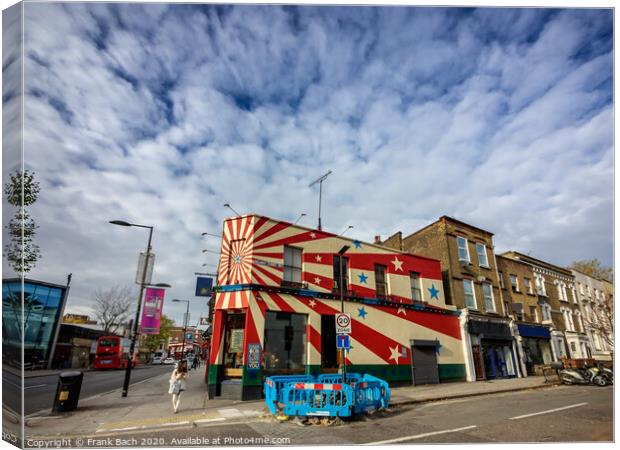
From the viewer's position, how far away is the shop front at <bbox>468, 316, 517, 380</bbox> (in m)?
21.0

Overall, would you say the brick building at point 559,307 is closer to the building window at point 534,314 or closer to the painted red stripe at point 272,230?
the building window at point 534,314

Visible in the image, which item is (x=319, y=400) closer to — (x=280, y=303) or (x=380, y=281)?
(x=280, y=303)

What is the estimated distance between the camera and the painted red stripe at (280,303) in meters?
14.6

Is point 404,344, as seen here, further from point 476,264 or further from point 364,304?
point 476,264

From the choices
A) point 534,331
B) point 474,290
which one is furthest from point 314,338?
point 534,331

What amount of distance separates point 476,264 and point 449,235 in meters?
3.24

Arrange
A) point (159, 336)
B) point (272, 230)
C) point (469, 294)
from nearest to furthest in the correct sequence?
point (272, 230), point (469, 294), point (159, 336)

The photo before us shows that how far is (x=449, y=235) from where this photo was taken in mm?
23266

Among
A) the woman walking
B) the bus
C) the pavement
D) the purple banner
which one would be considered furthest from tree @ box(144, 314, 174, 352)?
the woman walking

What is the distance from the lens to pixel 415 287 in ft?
66.0

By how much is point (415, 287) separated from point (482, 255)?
27.4 feet

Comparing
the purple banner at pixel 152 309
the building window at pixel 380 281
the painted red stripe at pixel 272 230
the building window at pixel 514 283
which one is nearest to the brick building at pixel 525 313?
the building window at pixel 514 283

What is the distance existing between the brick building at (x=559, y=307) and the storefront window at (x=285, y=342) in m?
22.2

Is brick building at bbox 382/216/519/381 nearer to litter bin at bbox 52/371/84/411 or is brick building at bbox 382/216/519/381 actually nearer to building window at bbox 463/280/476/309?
building window at bbox 463/280/476/309
